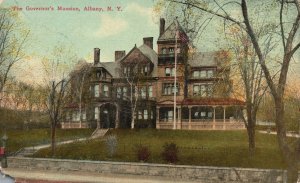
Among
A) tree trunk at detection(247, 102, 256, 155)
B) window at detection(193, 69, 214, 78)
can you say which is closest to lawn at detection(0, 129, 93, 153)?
window at detection(193, 69, 214, 78)

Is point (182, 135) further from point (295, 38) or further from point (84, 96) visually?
Answer: point (295, 38)

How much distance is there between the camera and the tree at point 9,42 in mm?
8281

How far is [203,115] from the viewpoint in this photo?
25.8 ft

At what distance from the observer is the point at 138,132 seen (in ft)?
27.4

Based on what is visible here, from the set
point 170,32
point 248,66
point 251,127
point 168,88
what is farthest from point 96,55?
point 251,127

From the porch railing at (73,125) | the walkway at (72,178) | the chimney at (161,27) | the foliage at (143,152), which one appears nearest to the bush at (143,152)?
the foliage at (143,152)

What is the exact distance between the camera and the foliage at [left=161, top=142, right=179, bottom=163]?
320 inches

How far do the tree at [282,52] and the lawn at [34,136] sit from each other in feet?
9.98

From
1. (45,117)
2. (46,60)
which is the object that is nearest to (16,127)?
(45,117)

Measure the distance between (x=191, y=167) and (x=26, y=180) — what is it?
9.47ft

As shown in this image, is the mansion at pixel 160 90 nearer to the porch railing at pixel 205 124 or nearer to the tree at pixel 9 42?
the porch railing at pixel 205 124

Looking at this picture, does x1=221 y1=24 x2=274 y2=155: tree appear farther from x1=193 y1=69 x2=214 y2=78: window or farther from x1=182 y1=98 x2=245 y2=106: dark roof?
x1=193 y1=69 x2=214 y2=78: window

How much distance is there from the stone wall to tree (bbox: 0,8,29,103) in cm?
150

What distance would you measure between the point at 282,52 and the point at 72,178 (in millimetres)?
4116
